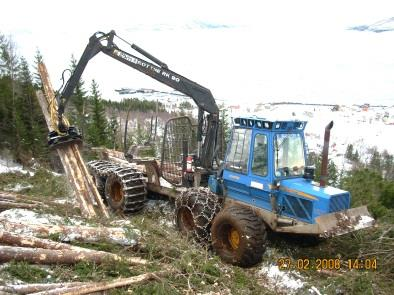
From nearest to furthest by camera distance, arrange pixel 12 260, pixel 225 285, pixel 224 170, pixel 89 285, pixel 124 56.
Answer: pixel 89 285 < pixel 12 260 < pixel 225 285 < pixel 224 170 < pixel 124 56

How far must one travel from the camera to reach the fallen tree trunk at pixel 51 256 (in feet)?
18.4

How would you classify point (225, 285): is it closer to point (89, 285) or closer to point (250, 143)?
point (89, 285)

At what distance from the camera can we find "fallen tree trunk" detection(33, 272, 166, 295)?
189 inches

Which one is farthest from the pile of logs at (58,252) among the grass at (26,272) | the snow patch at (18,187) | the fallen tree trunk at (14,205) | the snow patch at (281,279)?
the snow patch at (18,187)

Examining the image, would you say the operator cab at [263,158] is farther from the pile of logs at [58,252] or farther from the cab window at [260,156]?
the pile of logs at [58,252]

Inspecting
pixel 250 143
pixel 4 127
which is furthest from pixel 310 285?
pixel 4 127

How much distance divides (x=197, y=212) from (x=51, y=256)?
10.8ft

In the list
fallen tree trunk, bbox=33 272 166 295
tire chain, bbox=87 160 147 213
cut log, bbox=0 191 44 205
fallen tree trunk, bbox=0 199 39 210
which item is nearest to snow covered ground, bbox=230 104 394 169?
tire chain, bbox=87 160 147 213

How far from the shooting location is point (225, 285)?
19.5 feet

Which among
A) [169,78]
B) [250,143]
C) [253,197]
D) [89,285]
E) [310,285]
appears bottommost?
[310,285]

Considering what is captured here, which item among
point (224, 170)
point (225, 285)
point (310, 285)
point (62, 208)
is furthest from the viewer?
point (62, 208)

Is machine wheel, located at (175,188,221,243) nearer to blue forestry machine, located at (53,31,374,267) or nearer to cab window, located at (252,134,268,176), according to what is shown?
blue forestry machine, located at (53,31,374,267)

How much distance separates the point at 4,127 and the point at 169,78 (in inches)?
1073

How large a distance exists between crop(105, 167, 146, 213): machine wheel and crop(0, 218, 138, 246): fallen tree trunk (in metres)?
3.78
